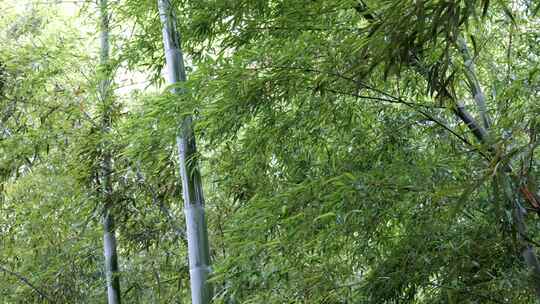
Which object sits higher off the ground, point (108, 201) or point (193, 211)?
point (108, 201)

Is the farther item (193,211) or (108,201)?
(108,201)

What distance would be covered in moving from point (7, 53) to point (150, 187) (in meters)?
1.43

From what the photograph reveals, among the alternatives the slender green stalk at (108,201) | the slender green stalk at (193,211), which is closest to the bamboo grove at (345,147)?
the slender green stalk at (193,211)

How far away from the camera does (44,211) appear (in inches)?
183

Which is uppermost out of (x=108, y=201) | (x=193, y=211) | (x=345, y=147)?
(x=108, y=201)

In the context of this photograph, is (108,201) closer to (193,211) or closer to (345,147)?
(193,211)

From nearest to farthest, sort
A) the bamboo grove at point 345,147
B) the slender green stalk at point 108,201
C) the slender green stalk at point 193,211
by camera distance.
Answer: the bamboo grove at point 345,147 → the slender green stalk at point 193,211 → the slender green stalk at point 108,201

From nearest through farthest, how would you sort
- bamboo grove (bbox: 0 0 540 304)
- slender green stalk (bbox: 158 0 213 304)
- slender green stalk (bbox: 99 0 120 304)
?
bamboo grove (bbox: 0 0 540 304)
slender green stalk (bbox: 158 0 213 304)
slender green stalk (bbox: 99 0 120 304)

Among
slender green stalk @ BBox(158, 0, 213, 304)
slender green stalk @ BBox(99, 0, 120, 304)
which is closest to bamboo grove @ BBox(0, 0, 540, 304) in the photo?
slender green stalk @ BBox(158, 0, 213, 304)

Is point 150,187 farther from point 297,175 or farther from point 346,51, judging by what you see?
point 346,51

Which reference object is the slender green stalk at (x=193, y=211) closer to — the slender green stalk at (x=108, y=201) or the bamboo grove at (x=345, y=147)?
the bamboo grove at (x=345, y=147)

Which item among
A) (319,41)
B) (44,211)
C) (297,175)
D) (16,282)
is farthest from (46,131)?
(319,41)

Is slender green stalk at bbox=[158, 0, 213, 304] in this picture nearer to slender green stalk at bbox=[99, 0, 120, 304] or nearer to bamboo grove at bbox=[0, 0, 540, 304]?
bamboo grove at bbox=[0, 0, 540, 304]

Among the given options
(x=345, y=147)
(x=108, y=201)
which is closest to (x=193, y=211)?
(x=345, y=147)
